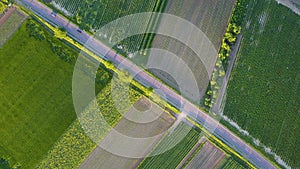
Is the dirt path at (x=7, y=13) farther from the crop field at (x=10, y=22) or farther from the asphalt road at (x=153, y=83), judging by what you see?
the asphalt road at (x=153, y=83)

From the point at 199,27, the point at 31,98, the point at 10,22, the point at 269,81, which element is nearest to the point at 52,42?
the point at 10,22

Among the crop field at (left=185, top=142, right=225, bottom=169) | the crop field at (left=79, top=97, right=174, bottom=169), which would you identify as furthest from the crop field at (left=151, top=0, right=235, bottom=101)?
the crop field at (left=185, top=142, right=225, bottom=169)

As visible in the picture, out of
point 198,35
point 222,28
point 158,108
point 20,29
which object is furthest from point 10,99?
point 222,28

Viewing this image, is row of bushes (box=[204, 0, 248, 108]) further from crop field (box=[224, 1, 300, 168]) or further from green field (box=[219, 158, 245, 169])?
green field (box=[219, 158, 245, 169])

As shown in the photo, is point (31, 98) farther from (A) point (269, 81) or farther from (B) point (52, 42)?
(A) point (269, 81)

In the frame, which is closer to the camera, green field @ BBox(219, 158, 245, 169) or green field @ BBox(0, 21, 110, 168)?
green field @ BBox(0, 21, 110, 168)

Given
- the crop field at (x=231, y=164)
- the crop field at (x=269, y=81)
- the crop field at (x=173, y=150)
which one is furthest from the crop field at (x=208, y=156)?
the crop field at (x=269, y=81)

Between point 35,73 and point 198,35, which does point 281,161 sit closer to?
point 198,35
